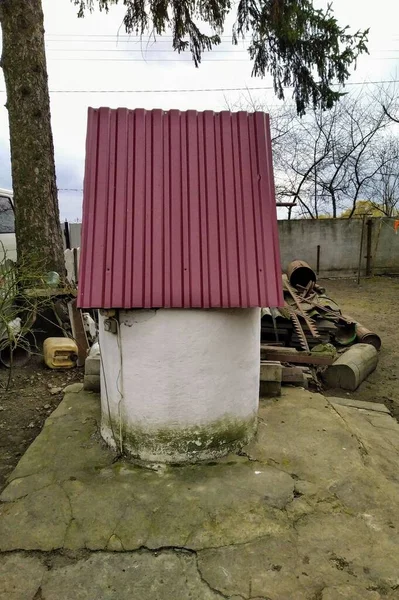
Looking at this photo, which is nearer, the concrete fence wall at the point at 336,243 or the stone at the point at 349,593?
the stone at the point at 349,593

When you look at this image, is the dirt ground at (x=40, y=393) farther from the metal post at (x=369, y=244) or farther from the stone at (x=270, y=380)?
the metal post at (x=369, y=244)

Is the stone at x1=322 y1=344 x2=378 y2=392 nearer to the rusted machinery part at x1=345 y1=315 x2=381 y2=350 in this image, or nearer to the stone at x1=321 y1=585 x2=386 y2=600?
the rusted machinery part at x1=345 y1=315 x2=381 y2=350

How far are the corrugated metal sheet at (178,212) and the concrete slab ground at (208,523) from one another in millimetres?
1261

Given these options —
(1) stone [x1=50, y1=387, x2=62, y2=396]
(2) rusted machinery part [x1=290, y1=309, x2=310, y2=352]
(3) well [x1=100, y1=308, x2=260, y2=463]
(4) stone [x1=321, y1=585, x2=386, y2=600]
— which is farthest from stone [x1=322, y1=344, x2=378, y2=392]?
(4) stone [x1=321, y1=585, x2=386, y2=600]

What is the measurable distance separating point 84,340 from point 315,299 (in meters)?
4.44

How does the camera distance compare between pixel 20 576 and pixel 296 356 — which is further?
pixel 296 356

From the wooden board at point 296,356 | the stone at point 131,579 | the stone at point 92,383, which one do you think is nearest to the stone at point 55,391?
the stone at point 92,383

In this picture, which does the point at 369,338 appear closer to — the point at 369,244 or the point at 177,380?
the point at 177,380

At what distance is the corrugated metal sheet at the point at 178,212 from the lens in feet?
10.2

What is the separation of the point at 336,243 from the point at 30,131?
1126cm

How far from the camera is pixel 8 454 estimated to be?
3.85 meters

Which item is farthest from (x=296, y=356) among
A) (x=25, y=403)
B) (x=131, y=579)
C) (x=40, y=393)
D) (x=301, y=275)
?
(x=301, y=275)

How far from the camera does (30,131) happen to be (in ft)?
21.5

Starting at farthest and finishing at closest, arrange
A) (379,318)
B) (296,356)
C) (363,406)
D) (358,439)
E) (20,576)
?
(379,318) → (296,356) → (363,406) → (358,439) → (20,576)
